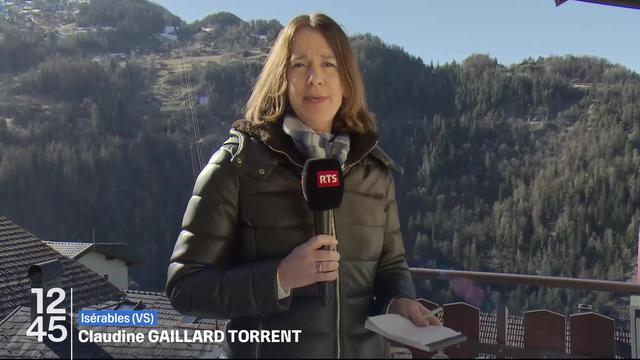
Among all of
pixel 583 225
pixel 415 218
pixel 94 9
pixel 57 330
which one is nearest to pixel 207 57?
pixel 94 9

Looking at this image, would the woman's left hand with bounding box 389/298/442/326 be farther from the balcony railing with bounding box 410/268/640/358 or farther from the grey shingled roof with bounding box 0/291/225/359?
the balcony railing with bounding box 410/268/640/358

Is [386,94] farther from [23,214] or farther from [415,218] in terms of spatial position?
[23,214]

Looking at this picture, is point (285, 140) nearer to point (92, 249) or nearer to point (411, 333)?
point (411, 333)

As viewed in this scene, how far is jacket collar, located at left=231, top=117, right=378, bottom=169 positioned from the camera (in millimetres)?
1269

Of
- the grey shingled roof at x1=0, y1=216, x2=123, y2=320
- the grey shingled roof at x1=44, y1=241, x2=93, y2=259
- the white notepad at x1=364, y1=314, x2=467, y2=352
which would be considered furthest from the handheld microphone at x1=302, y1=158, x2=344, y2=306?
the grey shingled roof at x1=44, y1=241, x2=93, y2=259

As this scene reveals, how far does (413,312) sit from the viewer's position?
4.25 ft

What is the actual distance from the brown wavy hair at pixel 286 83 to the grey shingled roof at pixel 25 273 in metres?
11.8

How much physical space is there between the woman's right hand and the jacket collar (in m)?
0.20

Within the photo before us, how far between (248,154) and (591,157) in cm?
5220

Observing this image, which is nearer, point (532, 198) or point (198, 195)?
point (198, 195)

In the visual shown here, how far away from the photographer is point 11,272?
40.5 ft

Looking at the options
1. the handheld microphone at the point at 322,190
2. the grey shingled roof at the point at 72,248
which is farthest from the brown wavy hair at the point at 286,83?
the grey shingled roof at the point at 72,248
